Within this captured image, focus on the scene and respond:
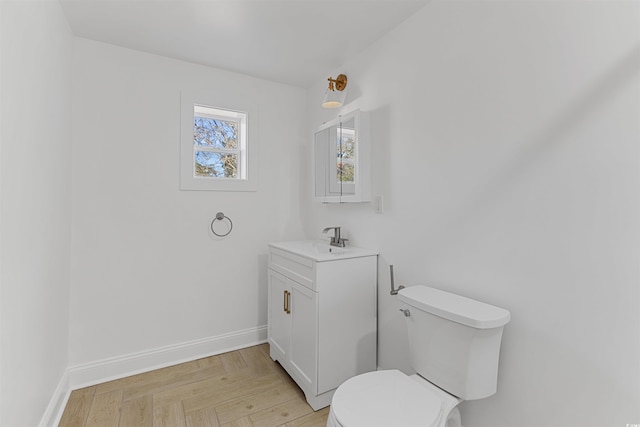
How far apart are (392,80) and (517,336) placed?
A: 151 cm

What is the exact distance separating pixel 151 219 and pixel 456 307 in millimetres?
2054

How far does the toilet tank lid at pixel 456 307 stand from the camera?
3.92 ft

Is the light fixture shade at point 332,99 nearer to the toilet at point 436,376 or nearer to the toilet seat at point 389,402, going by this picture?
the toilet at point 436,376

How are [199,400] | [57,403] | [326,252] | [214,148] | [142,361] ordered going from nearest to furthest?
[57,403]
[199,400]
[326,252]
[142,361]
[214,148]

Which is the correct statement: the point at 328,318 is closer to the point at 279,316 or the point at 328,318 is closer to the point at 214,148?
the point at 279,316

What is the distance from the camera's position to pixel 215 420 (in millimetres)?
1712

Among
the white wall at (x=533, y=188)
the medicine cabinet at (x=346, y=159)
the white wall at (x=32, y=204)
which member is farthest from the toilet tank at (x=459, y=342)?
the white wall at (x=32, y=204)

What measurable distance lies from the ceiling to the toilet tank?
5.13 ft

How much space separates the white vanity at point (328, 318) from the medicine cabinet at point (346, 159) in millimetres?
401

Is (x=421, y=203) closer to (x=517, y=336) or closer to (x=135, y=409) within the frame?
→ (x=517, y=336)

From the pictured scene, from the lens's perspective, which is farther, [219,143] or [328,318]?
[219,143]

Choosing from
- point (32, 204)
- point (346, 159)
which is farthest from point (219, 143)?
point (32, 204)

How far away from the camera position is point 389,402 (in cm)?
117

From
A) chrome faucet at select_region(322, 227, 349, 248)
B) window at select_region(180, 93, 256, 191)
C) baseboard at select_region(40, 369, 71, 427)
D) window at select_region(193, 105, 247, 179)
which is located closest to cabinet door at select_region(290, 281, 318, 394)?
chrome faucet at select_region(322, 227, 349, 248)
